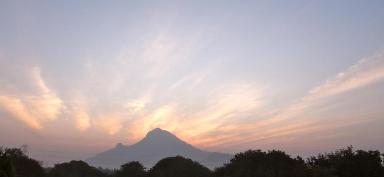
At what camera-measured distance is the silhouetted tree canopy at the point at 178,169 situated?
7850 cm

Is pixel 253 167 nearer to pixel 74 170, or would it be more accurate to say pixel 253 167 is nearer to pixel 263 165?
pixel 263 165

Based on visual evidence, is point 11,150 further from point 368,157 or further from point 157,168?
point 368,157

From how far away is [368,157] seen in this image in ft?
186

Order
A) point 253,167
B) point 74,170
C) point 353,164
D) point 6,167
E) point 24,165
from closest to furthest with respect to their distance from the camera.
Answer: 1. point 6,167
2. point 353,164
3. point 253,167
4. point 24,165
5. point 74,170

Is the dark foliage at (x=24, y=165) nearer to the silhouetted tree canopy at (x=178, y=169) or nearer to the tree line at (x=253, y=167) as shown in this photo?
the tree line at (x=253, y=167)

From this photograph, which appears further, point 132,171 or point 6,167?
point 132,171

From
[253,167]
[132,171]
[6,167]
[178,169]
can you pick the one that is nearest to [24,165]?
[132,171]

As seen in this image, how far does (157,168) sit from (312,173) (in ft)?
133

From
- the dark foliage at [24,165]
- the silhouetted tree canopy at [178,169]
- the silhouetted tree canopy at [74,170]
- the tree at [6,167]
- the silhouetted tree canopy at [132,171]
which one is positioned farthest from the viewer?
the silhouetted tree canopy at [132,171]

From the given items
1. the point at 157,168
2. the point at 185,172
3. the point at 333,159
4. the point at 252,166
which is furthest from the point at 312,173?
the point at 157,168

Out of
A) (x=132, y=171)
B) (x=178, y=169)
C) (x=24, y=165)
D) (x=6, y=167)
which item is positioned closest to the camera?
(x=6, y=167)

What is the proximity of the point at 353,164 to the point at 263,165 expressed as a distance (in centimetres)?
1381

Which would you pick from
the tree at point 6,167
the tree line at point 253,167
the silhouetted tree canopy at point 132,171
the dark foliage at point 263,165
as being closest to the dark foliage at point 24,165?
the tree line at point 253,167

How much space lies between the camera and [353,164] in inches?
2174
